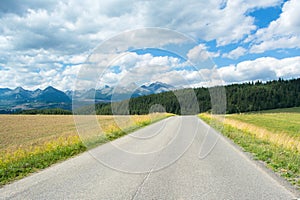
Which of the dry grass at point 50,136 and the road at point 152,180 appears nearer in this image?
the road at point 152,180

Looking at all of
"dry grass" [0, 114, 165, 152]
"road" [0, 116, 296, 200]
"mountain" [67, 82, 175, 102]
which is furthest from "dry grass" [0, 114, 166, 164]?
"road" [0, 116, 296, 200]

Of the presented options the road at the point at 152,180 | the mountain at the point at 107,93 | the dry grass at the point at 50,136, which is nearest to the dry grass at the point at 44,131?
the dry grass at the point at 50,136

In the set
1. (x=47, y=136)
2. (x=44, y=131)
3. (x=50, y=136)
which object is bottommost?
(x=44, y=131)

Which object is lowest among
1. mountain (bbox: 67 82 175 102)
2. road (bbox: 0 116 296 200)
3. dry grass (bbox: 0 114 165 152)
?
dry grass (bbox: 0 114 165 152)

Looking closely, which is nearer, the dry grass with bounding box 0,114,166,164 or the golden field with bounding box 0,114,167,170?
the golden field with bounding box 0,114,167,170

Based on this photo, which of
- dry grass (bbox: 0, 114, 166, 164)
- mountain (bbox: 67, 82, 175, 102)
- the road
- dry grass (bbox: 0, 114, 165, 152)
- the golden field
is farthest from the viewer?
dry grass (bbox: 0, 114, 165, 152)

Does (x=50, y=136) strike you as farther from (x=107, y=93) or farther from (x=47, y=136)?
(x=107, y=93)

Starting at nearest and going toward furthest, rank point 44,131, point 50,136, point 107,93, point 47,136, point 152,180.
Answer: point 152,180
point 107,93
point 50,136
point 47,136
point 44,131

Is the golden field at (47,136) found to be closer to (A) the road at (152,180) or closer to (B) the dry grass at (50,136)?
(B) the dry grass at (50,136)

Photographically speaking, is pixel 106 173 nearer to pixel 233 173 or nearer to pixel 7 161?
pixel 233 173

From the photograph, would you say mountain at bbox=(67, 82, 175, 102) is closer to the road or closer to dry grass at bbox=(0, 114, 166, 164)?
dry grass at bbox=(0, 114, 166, 164)

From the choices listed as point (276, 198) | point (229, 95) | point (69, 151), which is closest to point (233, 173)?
point (276, 198)

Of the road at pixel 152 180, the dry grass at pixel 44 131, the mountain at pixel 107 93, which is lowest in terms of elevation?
the dry grass at pixel 44 131

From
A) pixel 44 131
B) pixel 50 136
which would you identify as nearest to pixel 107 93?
pixel 50 136
